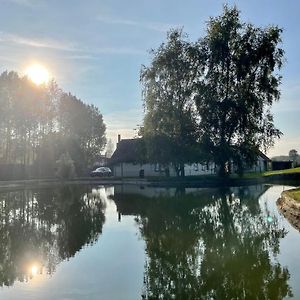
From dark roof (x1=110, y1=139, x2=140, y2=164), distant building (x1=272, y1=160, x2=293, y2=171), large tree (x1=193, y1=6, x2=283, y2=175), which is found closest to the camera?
large tree (x1=193, y1=6, x2=283, y2=175)

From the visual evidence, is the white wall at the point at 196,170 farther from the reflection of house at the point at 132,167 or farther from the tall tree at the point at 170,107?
the tall tree at the point at 170,107

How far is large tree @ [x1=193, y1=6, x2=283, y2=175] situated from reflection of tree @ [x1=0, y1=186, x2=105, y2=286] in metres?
18.9

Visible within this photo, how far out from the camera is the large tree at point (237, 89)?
4234 cm

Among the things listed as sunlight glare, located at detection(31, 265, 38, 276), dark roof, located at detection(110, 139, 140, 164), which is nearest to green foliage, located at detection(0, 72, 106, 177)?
dark roof, located at detection(110, 139, 140, 164)

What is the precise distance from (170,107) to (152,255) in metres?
34.3

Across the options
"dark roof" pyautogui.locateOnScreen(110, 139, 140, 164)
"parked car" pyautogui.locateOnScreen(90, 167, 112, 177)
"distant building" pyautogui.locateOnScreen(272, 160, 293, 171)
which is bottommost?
"parked car" pyautogui.locateOnScreen(90, 167, 112, 177)

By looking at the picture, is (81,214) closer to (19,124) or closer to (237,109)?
(237,109)

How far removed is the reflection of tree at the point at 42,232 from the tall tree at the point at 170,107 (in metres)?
18.9

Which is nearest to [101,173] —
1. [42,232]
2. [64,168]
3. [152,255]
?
[64,168]

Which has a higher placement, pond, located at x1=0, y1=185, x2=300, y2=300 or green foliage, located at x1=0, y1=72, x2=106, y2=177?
green foliage, located at x1=0, y1=72, x2=106, y2=177

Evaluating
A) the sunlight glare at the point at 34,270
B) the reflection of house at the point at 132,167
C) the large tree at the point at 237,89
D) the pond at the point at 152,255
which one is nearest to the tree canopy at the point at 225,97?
the large tree at the point at 237,89

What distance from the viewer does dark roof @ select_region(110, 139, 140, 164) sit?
207 ft

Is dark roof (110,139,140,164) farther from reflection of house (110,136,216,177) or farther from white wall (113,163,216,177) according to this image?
white wall (113,163,216,177)

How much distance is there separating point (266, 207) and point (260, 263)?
38.9ft
